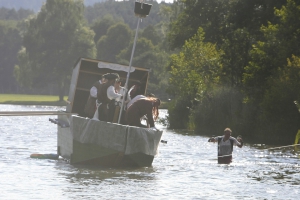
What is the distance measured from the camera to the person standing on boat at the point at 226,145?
25.1 m

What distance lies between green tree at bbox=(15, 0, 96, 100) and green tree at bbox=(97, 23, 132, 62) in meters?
28.7

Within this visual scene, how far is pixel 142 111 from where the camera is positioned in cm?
2461

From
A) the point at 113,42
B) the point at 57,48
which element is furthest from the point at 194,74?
the point at 113,42

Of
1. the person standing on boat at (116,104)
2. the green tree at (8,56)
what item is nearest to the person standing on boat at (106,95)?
the person standing on boat at (116,104)

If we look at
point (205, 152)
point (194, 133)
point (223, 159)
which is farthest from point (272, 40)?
point (223, 159)

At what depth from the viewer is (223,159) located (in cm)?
2648

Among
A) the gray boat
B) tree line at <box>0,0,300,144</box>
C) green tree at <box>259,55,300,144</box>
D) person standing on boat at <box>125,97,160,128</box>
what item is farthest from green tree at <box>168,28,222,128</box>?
the gray boat

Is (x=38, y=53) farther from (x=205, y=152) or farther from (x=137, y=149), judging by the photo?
(x=137, y=149)

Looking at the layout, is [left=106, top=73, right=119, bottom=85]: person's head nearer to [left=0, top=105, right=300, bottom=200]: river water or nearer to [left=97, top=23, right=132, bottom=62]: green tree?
[left=0, top=105, right=300, bottom=200]: river water

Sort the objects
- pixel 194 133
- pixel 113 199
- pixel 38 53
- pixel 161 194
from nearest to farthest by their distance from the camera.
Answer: pixel 113 199, pixel 161 194, pixel 194 133, pixel 38 53

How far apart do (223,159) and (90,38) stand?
93.6 meters

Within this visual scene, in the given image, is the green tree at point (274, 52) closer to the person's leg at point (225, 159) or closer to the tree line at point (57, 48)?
the person's leg at point (225, 159)

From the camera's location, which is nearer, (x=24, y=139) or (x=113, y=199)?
(x=113, y=199)

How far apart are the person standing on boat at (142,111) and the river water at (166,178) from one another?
4.77 feet
